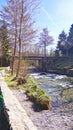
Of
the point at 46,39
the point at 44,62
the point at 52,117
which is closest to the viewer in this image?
the point at 52,117

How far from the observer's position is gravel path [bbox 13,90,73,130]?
11.5 meters

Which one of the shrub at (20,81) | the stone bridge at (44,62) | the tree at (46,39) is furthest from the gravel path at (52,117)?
the tree at (46,39)

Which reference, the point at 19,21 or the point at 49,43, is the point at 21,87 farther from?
the point at 49,43

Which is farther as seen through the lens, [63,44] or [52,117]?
[63,44]

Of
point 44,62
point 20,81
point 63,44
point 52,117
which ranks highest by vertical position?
point 63,44

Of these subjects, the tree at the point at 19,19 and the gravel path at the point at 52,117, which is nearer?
the gravel path at the point at 52,117

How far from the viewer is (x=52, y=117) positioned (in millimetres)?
13039

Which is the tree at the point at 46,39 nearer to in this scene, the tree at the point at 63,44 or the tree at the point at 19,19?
the tree at the point at 63,44

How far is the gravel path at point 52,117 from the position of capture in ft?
37.6

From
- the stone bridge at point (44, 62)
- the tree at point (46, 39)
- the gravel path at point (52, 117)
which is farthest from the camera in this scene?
the tree at point (46, 39)

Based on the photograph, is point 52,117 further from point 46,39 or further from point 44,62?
point 46,39

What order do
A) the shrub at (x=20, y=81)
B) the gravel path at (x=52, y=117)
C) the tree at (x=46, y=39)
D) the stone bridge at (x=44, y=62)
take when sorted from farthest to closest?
the tree at (x=46, y=39), the stone bridge at (x=44, y=62), the shrub at (x=20, y=81), the gravel path at (x=52, y=117)

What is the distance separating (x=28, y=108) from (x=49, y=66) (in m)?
61.1

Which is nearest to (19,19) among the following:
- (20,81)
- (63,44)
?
(20,81)
